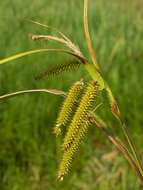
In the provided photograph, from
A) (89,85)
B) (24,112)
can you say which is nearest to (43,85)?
(24,112)

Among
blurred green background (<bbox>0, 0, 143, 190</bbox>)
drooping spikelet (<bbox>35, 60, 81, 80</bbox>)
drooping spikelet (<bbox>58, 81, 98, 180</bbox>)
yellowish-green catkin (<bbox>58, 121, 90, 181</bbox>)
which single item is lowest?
blurred green background (<bbox>0, 0, 143, 190</bbox>)

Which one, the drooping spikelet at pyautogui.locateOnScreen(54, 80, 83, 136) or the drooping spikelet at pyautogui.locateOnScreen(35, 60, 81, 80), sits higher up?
the drooping spikelet at pyautogui.locateOnScreen(35, 60, 81, 80)

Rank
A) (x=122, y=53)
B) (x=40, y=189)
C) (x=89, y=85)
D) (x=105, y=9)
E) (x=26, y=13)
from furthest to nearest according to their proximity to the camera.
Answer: (x=105, y=9)
(x=26, y=13)
(x=122, y=53)
(x=40, y=189)
(x=89, y=85)

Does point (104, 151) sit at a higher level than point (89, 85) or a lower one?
lower

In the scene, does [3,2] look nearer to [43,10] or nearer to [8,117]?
[43,10]

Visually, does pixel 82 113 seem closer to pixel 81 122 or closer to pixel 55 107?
pixel 81 122

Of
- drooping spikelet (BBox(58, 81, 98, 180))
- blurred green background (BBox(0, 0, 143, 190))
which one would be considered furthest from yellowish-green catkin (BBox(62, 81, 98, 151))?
blurred green background (BBox(0, 0, 143, 190))

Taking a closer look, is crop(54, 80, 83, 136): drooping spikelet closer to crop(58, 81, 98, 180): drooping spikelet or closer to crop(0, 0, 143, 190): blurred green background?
crop(58, 81, 98, 180): drooping spikelet
